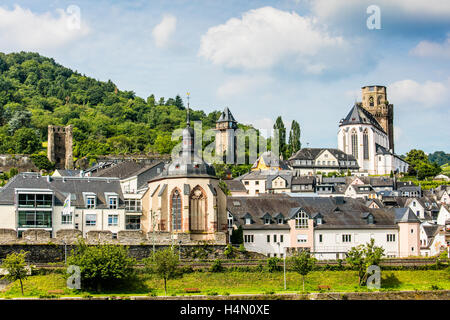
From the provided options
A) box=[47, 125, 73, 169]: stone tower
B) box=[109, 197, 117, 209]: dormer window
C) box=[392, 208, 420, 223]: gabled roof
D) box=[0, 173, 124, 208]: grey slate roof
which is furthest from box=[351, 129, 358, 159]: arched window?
box=[109, 197, 117, 209]: dormer window

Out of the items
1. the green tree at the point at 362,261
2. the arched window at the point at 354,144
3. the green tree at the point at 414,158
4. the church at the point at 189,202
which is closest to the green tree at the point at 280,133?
the arched window at the point at 354,144

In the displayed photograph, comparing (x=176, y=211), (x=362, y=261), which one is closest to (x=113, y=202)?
(x=176, y=211)

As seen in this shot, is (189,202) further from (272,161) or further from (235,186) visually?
(272,161)

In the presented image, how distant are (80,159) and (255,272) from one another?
94.5m

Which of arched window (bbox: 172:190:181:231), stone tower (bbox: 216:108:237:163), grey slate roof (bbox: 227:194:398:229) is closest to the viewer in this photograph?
arched window (bbox: 172:190:181:231)

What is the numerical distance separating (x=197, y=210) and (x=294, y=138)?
104 m

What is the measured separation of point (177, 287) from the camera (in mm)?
59188

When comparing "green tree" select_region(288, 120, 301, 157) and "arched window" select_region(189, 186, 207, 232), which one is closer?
"arched window" select_region(189, 186, 207, 232)

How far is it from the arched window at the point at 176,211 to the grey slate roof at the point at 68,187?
634 cm

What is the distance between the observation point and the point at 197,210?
70.5 m

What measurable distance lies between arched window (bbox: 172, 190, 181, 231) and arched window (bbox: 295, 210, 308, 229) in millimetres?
12811

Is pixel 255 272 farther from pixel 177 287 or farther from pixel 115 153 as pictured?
pixel 115 153

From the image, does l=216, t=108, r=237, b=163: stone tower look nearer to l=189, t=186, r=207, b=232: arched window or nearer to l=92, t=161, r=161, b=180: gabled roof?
l=92, t=161, r=161, b=180: gabled roof

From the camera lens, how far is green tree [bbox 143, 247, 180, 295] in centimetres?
5806
